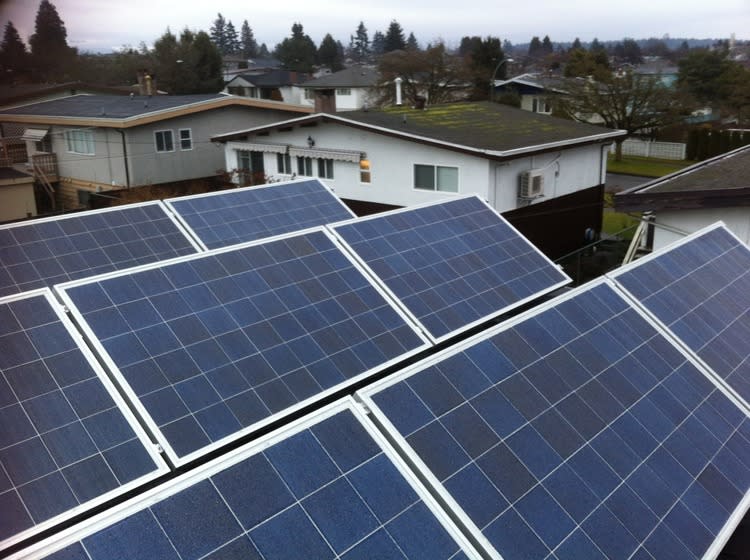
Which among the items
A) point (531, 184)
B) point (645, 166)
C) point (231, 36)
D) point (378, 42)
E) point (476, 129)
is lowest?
point (645, 166)

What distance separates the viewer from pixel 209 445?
583 cm

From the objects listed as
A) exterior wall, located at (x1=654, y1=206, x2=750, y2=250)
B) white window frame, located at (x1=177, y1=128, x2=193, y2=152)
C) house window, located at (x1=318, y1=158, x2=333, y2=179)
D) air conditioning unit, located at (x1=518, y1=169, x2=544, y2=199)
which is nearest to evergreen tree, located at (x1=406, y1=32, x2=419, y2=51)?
white window frame, located at (x1=177, y1=128, x2=193, y2=152)

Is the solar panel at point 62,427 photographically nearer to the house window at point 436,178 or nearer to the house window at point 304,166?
the house window at point 436,178

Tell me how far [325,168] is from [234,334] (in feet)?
60.0

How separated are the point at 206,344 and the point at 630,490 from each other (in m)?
4.19

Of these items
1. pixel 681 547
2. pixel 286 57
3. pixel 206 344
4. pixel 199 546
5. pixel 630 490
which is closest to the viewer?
pixel 199 546

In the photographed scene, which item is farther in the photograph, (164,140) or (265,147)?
(164,140)

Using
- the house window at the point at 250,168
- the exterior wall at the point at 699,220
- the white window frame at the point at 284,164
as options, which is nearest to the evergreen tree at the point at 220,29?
the exterior wall at the point at 699,220

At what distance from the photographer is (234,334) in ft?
22.8

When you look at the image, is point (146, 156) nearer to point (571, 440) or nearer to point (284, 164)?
point (284, 164)

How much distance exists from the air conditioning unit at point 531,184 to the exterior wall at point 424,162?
21 cm

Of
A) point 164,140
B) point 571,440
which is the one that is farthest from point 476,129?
point 571,440

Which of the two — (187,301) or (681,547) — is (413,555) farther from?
(187,301)

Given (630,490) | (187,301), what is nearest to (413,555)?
(630,490)
